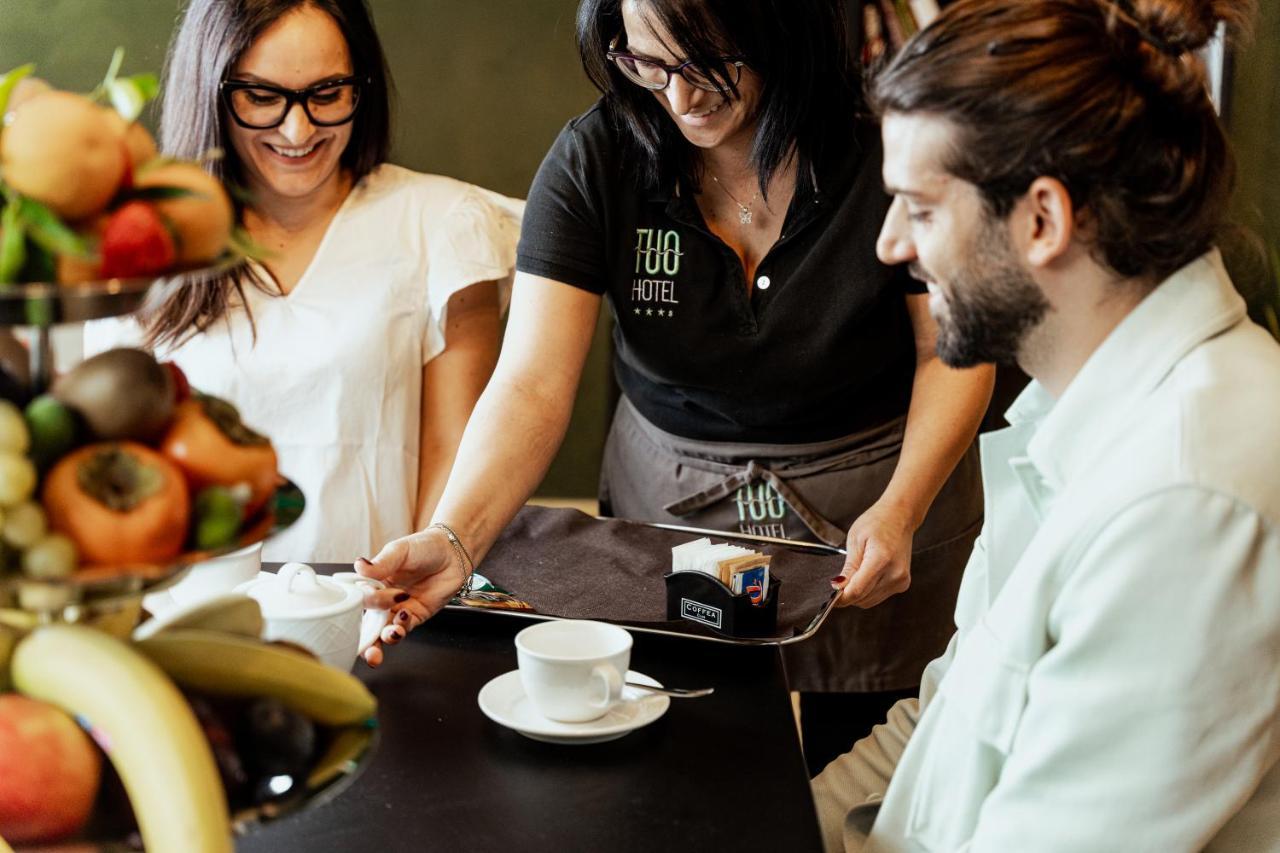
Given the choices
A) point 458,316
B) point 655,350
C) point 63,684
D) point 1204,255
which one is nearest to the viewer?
point 63,684

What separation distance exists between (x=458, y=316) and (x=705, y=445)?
1.90 ft

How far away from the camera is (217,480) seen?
70 cm

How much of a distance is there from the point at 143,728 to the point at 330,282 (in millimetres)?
1661

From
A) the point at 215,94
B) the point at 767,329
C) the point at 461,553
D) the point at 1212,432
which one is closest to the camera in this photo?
the point at 1212,432

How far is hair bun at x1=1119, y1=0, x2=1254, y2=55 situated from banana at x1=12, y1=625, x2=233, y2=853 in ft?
3.20

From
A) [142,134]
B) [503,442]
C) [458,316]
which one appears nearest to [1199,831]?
[142,134]

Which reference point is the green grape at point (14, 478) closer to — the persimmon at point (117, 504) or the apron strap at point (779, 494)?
the persimmon at point (117, 504)

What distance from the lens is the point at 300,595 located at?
1.27m

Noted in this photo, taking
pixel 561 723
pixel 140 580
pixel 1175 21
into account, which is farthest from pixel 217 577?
pixel 1175 21

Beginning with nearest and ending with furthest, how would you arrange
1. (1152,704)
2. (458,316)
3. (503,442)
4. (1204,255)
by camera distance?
(1152,704) < (1204,255) < (503,442) < (458,316)

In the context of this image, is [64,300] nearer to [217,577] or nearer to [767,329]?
[217,577]

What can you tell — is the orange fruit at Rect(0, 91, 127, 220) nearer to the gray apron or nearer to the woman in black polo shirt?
the woman in black polo shirt

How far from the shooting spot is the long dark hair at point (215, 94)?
6.77ft

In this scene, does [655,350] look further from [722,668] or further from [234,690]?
[234,690]
